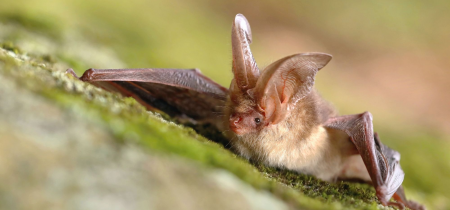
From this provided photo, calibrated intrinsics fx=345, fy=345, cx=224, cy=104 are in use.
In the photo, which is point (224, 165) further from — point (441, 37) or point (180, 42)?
point (441, 37)

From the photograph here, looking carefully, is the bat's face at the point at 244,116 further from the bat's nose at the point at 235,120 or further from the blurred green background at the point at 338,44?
the blurred green background at the point at 338,44

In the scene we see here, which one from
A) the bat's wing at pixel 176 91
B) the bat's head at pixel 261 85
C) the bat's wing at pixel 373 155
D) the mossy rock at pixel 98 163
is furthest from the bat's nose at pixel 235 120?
the mossy rock at pixel 98 163

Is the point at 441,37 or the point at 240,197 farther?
the point at 441,37

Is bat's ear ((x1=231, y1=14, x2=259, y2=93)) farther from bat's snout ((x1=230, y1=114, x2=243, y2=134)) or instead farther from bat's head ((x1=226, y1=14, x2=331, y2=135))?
bat's snout ((x1=230, y1=114, x2=243, y2=134))

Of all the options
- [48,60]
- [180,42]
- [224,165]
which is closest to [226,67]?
[180,42]

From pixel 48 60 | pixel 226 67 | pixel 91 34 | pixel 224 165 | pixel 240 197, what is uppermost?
pixel 226 67

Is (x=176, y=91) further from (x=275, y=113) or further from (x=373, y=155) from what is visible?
(x=373, y=155)

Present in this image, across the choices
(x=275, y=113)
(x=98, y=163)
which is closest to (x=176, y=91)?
(x=275, y=113)
